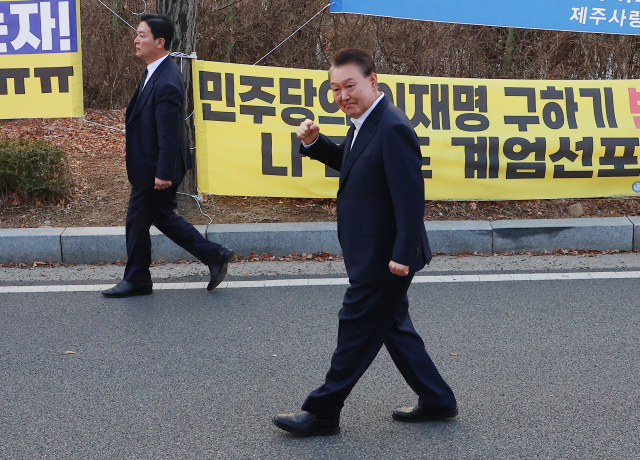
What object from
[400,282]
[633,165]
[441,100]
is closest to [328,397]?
[400,282]

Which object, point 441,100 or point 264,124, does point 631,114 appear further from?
point 264,124

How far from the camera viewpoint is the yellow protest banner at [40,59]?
6.91 metres

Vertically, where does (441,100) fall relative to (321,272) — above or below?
above

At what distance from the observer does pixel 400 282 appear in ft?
10.1

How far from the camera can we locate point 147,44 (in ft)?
16.5

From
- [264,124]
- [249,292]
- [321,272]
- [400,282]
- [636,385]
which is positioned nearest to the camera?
[400,282]

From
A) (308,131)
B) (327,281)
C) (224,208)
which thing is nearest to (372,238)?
(308,131)

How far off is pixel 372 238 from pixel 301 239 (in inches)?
127

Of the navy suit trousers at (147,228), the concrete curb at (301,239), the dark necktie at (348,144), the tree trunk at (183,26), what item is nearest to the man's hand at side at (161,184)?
the navy suit trousers at (147,228)

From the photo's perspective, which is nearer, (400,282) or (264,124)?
(400,282)

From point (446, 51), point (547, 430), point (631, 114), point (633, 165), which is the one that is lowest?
point (547, 430)

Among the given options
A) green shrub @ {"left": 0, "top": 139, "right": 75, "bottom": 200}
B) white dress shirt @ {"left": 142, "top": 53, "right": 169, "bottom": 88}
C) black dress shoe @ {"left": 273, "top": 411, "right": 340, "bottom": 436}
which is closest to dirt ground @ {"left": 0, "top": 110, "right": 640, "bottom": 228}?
green shrub @ {"left": 0, "top": 139, "right": 75, "bottom": 200}

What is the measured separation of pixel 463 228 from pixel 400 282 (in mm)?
3334

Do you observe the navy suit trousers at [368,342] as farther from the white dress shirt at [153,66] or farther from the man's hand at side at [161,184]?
the white dress shirt at [153,66]
